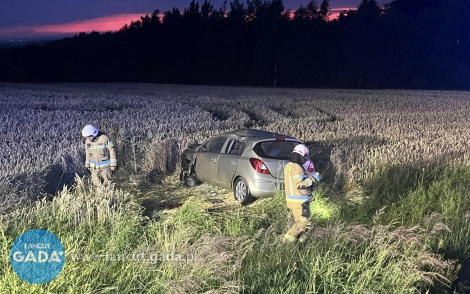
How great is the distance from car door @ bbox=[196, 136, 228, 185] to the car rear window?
1165mm

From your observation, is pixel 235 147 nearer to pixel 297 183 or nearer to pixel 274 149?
pixel 274 149

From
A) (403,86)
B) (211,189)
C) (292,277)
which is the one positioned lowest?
(403,86)

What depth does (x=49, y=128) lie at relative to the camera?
16.8 meters

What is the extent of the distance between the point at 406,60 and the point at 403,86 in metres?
4.42

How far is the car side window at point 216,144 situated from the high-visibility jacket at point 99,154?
2.11m

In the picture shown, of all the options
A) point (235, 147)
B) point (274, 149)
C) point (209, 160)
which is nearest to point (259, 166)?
point (274, 149)

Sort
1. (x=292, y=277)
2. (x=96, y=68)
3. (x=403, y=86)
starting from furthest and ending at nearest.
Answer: (x=96, y=68) < (x=403, y=86) < (x=292, y=277)

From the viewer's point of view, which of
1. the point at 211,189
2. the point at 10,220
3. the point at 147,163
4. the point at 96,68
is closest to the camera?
the point at 10,220

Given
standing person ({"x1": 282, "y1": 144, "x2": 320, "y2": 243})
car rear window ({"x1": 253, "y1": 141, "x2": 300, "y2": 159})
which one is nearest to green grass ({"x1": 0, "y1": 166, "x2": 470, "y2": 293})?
standing person ({"x1": 282, "y1": 144, "x2": 320, "y2": 243})

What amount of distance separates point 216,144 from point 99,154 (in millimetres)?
2452

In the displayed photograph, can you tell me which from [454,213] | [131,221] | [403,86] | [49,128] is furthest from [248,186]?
[403,86]

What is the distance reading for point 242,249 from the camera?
577 centimetres

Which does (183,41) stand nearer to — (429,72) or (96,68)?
(96,68)

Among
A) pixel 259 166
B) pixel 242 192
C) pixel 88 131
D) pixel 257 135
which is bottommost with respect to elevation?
pixel 242 192
